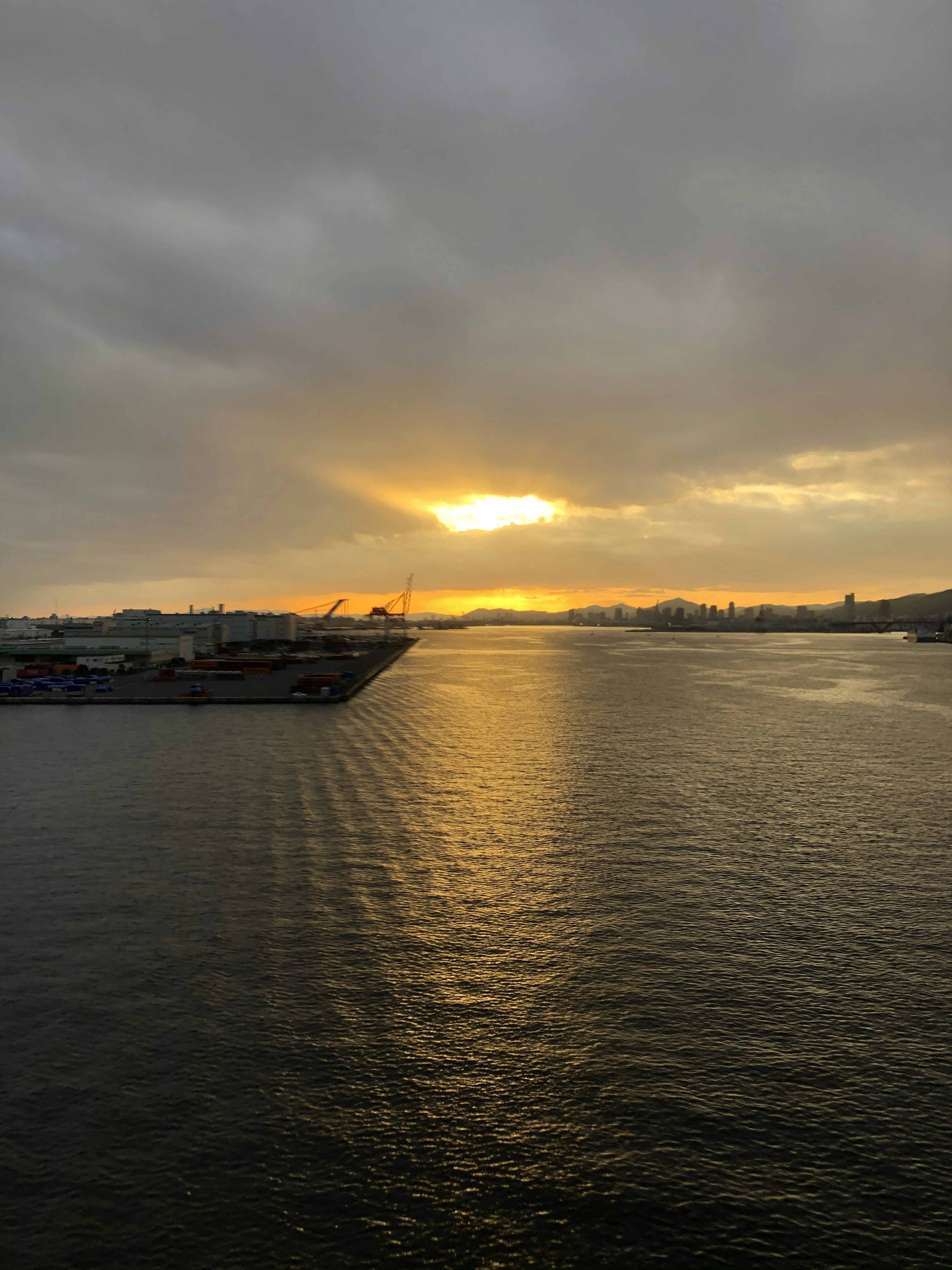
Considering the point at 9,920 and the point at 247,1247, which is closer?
the point at 247,1247

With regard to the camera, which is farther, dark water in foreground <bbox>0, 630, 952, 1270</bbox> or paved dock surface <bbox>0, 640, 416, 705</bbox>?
paved dock surface <bbox>0, 640, 416, 705</bbox>

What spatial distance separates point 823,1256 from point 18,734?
65.8m

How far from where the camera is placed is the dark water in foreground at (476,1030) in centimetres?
1099

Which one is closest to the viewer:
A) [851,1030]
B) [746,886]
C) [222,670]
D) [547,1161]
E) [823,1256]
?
[823,1256]

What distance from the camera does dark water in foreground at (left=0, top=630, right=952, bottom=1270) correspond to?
36.1ft

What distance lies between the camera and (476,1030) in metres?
15.8

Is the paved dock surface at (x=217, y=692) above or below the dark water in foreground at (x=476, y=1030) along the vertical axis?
above

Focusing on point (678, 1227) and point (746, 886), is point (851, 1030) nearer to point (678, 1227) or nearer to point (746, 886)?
point (678, 1227)

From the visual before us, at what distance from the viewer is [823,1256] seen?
10500 millimetres

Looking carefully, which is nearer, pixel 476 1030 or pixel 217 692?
pixel 476 1030

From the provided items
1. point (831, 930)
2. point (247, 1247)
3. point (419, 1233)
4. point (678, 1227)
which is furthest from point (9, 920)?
point (831, 930)

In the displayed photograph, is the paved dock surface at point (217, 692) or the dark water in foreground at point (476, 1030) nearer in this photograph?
the dark water in foreground at point (476, 1030)

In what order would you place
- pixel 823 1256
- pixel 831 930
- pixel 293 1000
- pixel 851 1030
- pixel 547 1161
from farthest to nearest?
pixel 831 930 → pixel 293 1000 → pixel 851 1030 → pixel 547 1161 → pixel 823 1256

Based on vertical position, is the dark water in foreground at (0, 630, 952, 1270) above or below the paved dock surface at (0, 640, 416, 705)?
below
